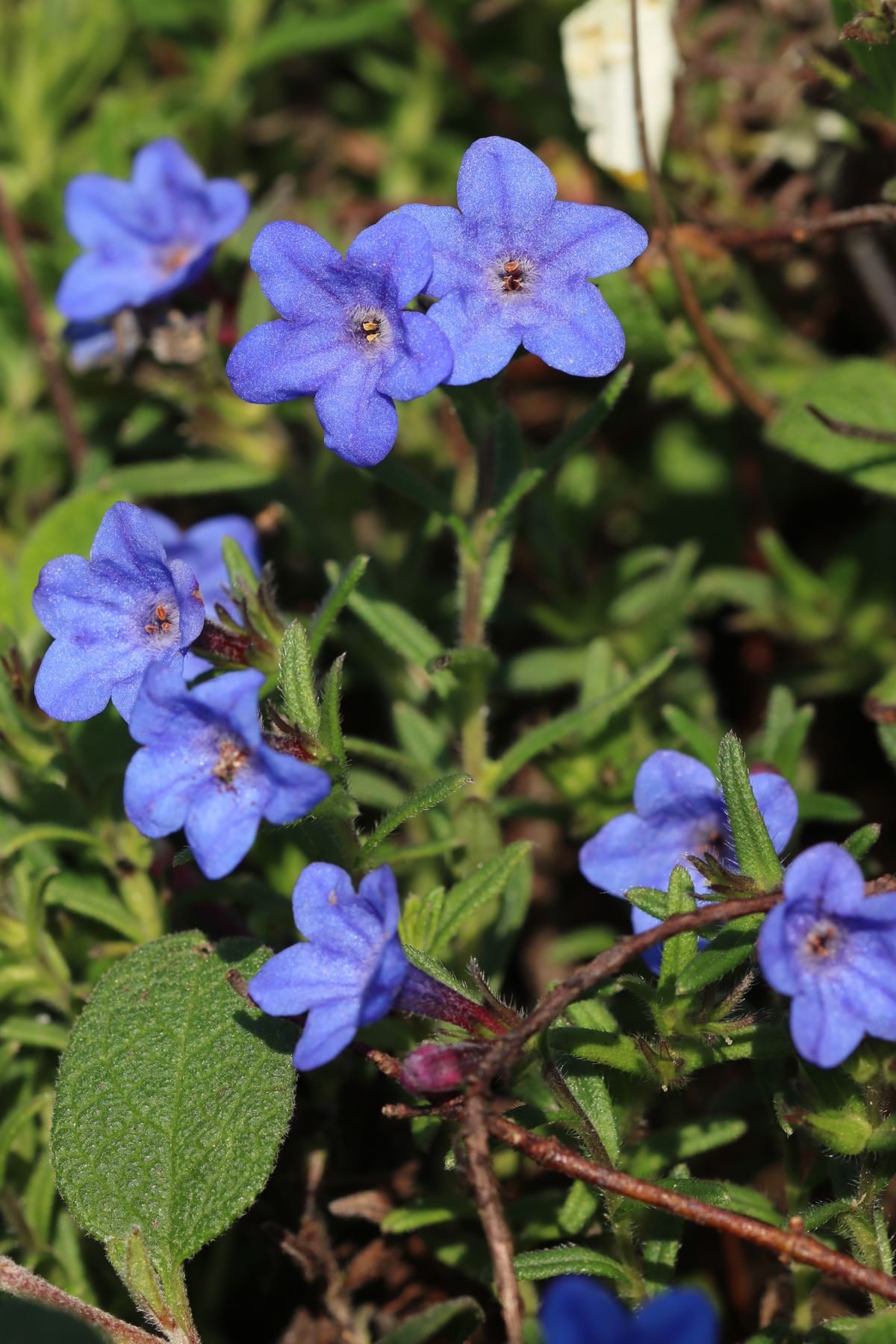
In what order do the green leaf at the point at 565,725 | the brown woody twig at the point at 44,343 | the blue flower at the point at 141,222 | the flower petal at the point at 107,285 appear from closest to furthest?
the green leaf at the point at 565,725, the flower petal at the point at 107,285, the blue flower at the point at 141,222, the brown woody twig at the point at 44,343

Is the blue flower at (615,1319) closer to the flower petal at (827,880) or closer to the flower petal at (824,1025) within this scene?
the flower petal at (824,1025)

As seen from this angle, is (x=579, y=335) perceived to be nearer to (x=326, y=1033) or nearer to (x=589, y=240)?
(x=589, y=240)

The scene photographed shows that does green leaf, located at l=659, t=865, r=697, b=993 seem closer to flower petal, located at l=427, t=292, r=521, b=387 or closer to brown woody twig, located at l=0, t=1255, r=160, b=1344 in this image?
flower petal, located at l=427, t=292, r=521, b=387

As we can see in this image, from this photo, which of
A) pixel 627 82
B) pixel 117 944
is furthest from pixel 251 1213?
pixel 627 82

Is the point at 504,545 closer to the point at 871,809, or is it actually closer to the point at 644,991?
the point at 644,991

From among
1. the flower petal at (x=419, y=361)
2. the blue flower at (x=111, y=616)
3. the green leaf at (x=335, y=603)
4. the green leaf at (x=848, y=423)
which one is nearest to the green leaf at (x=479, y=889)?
the green leaf at (x=335, y=603)

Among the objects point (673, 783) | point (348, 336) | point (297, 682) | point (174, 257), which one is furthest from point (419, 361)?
point (174, 257)
